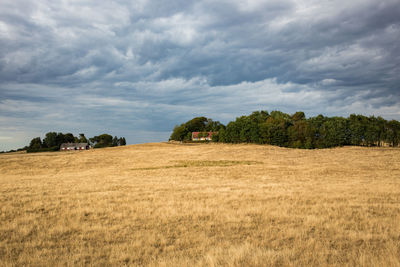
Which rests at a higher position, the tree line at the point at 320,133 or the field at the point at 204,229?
the tree line at the point at 320,133

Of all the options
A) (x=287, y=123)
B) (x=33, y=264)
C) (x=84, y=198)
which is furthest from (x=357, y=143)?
(x=33, y=264)

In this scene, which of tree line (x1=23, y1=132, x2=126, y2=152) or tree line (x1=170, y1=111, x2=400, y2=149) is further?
tree line (x1=23, y1=132, x2=126, y2=152)

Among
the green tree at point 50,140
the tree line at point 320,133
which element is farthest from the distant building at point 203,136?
the green tree at point 50,140

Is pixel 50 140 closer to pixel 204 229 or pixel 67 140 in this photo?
pixel 67 140

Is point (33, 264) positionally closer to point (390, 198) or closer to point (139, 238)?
point (139, 238)

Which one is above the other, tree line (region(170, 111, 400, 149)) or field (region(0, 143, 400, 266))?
tree line (region(170, 111, 400, 149))

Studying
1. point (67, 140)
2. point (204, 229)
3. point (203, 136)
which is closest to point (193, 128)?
point (203, 136)

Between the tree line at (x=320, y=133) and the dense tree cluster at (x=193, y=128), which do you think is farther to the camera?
the dense tree cluster at (x=193, y=128)

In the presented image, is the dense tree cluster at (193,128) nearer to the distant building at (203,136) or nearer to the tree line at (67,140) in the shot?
the distant building at (203,136)

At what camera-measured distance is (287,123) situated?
10662cm

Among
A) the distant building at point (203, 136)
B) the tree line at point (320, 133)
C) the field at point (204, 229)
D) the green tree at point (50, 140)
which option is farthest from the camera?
the green tree at point (50, 140)

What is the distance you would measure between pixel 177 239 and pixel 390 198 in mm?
12638

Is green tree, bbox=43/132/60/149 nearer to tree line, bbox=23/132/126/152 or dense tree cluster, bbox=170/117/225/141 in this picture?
tree line, bbox=23/132/126/152

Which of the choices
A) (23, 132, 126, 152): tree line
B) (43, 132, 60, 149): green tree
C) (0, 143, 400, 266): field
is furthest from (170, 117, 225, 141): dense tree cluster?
(0, 143, 400, 266): field
